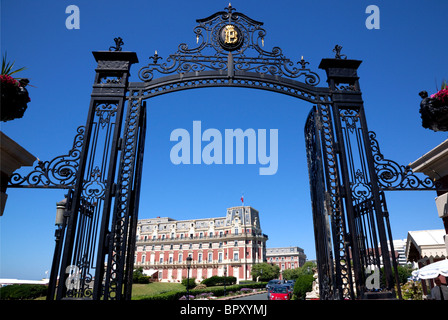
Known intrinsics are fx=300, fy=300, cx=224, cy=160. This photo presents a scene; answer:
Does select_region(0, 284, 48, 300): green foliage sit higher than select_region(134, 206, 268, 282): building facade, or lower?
lower

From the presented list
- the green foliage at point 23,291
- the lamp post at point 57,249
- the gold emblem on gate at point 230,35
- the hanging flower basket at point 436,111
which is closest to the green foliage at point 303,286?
Answer: the green foliage at point 23,291

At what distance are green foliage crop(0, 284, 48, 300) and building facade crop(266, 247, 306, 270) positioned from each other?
2823 inches

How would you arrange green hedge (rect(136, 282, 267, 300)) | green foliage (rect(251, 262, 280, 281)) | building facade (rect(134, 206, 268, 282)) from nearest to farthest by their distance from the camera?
green hedge (rect(136, 282, 267, 300)), green foliage (rect(251, 262, 280, 281)), building facade (rect(134, 206, 268, 282))

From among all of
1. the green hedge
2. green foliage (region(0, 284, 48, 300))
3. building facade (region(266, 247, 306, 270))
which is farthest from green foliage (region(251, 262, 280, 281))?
green foliage (region(0, 284, 48, 300))

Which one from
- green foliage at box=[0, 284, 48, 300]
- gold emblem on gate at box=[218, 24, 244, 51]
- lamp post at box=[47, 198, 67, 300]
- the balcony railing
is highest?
the balcony railing

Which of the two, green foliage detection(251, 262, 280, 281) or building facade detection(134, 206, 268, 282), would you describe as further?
building facade detection(134, 206, 268, 282)

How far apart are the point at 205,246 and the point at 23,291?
43.4 meters

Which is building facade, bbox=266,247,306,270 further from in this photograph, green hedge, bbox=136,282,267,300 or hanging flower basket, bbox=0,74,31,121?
hanging flower basket, bbox=0,74,31,121

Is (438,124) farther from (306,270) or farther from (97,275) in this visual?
(306,270)

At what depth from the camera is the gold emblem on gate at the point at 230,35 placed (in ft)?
20.5

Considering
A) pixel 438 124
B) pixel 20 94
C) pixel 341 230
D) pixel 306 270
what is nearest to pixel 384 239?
pixel 341 230

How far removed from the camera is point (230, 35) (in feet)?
20.6

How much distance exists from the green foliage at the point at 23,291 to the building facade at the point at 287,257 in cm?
7171

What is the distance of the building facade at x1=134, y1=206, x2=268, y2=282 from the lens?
186 feet
